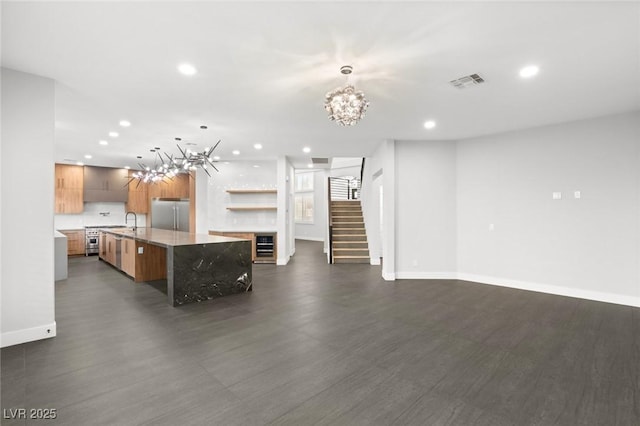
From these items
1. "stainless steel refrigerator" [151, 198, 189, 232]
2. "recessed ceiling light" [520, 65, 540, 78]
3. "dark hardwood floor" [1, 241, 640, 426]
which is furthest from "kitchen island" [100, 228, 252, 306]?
"recessed ceiling light" [520, 65, 540, 78]

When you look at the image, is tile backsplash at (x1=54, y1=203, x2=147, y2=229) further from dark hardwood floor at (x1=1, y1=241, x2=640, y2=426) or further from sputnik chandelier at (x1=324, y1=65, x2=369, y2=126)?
sputnik chandelier at (x1=324, y1=65, x2=369, y2=126)

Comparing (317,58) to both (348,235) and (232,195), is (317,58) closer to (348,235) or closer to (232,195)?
(232,195)

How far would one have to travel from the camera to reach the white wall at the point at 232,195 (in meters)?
8.52

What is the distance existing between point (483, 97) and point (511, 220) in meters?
2.78

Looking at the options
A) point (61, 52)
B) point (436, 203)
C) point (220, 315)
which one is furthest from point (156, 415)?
point (436, 203)

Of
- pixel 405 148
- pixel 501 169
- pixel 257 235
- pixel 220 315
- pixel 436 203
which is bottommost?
pixel 220 315

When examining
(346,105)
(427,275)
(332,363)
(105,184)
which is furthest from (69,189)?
(427,275)

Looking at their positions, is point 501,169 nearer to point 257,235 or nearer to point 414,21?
point 414,21

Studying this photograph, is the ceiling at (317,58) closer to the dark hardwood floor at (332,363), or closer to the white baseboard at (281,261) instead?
the dark hardwood floor at (332,363)

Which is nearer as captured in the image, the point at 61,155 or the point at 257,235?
the point at 61,155

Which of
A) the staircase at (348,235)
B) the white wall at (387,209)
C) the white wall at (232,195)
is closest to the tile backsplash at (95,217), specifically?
the white wall at (232,195)

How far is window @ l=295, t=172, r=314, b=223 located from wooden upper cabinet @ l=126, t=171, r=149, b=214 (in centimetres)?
632

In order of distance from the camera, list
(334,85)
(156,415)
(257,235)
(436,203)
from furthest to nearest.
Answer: (257,235) → (436,203) → (334,85) → (156,415)

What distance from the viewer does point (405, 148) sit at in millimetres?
6238
